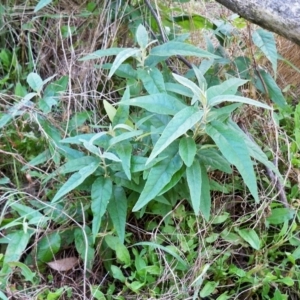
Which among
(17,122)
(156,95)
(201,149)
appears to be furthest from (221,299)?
(17,122)

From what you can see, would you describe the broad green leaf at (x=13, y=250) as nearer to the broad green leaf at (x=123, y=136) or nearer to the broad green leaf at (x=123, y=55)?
the broad green leaf at (x=123, y=136)

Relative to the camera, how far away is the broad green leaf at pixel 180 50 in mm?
1150

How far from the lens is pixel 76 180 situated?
1022mm

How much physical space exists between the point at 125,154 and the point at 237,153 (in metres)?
0.25

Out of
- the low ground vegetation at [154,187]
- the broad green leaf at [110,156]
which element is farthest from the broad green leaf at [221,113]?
the broad green leaf at [110,156]

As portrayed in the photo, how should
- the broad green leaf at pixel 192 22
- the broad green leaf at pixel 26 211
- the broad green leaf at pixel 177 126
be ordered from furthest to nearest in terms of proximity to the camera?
the broad green leaf at pixel 192 22 → the broad green leaf at pixel 26 211 → the broad green leaf at pixel 177 126

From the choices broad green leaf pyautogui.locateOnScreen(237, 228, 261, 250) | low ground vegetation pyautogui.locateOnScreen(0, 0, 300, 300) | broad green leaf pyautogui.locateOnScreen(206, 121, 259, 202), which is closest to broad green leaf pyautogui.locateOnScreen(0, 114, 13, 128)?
low ground vegetation pyautogui.locateOnScreen(0, 0, 300, 300)

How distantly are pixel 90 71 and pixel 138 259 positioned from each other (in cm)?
66

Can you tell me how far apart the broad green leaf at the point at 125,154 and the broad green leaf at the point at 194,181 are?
13 cm

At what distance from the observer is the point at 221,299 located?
107cm

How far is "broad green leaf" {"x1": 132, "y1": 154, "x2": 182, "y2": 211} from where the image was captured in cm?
96

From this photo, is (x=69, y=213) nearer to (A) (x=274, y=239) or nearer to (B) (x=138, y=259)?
(B) (x=138, y=259)

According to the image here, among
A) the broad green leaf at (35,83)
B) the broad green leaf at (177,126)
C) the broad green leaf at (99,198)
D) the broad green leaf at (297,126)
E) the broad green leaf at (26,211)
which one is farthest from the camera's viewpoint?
the broad green leaf at (297,126)

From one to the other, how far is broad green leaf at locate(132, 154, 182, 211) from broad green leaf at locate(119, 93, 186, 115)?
0.33 ft
